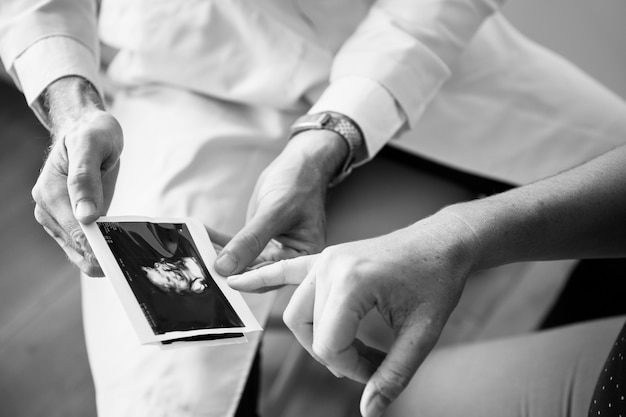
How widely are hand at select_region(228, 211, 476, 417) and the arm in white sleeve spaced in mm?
458

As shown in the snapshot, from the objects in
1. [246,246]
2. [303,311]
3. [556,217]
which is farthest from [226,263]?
[556,217]

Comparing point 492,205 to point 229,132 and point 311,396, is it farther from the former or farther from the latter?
point 311,396

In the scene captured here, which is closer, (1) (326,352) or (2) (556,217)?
(1) (326,352)

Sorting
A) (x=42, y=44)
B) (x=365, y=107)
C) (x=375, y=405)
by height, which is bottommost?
(x=375, y=405)

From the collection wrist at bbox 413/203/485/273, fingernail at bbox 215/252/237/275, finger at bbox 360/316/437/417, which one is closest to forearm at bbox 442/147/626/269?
wrist at bbox 413/203/485/273

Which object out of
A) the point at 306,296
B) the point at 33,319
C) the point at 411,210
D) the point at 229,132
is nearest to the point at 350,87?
the point at 229,132

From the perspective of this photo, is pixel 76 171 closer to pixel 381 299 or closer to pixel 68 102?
pixel 68 102

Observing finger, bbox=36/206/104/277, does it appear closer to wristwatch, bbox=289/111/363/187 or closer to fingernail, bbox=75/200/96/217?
fingernail, bbox=75/200/96/217

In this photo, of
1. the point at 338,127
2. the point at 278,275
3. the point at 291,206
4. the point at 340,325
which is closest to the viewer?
the point at 340,325

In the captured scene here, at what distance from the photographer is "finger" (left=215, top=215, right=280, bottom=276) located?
717 millimetres

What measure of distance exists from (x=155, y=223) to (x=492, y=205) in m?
0.40

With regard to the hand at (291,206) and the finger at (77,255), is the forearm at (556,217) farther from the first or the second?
the finger at (77,255)

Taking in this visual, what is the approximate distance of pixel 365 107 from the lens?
91cm

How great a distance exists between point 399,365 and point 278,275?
6.4 inches
